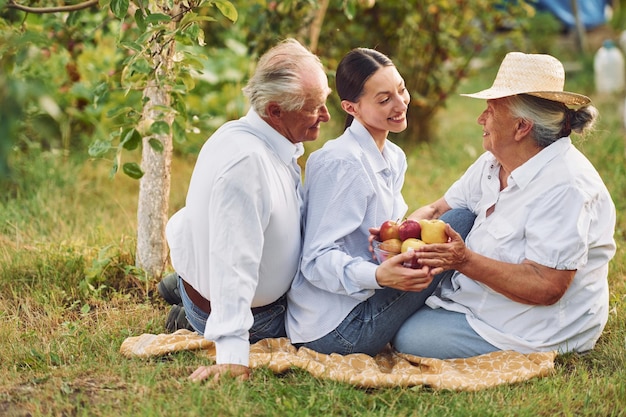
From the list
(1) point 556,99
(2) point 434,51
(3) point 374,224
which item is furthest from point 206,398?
(2) point 434,51

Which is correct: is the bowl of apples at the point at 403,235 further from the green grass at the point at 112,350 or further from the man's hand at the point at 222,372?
the man's hand at the point at 222,372

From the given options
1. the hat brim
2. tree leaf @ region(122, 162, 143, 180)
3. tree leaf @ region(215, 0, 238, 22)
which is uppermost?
tree leaf @ region(215, 0, 238, 22)

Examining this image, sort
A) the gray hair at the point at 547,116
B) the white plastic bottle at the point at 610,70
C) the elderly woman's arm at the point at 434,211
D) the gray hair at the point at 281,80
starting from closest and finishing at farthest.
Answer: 1. the gray hair at the point at 281,80
2. the gray hair at the point at 547,116
3. the elderly woman's arm at the point at 434,211
4. the white plastic bottle at the point at 610,70

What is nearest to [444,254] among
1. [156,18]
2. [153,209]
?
[156,18]

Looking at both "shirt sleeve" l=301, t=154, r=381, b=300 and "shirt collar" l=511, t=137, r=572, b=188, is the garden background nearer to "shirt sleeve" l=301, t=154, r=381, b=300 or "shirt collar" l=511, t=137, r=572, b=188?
"shirt sleeve" l=301, t=154, r=381, b=300

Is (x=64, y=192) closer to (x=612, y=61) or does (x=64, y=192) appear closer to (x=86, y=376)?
(x=86, y=376)

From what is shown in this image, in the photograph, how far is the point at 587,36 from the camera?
14438mm

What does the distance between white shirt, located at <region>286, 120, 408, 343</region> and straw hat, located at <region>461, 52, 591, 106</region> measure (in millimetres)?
527

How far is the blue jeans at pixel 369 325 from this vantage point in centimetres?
311

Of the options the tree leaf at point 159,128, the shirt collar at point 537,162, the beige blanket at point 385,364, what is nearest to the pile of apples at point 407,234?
the shirt collar at point 537,162

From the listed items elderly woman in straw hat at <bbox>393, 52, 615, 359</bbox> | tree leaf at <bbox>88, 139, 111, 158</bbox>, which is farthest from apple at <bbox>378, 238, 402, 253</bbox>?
tree leaf at <bbox>88, 139, 111, 158</bbox>

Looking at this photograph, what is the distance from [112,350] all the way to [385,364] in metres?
1.08

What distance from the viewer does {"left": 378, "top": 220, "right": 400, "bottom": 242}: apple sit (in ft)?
9.70

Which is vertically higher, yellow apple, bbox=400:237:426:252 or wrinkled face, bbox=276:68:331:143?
wrinkled face, bbox=276:68:331:143
